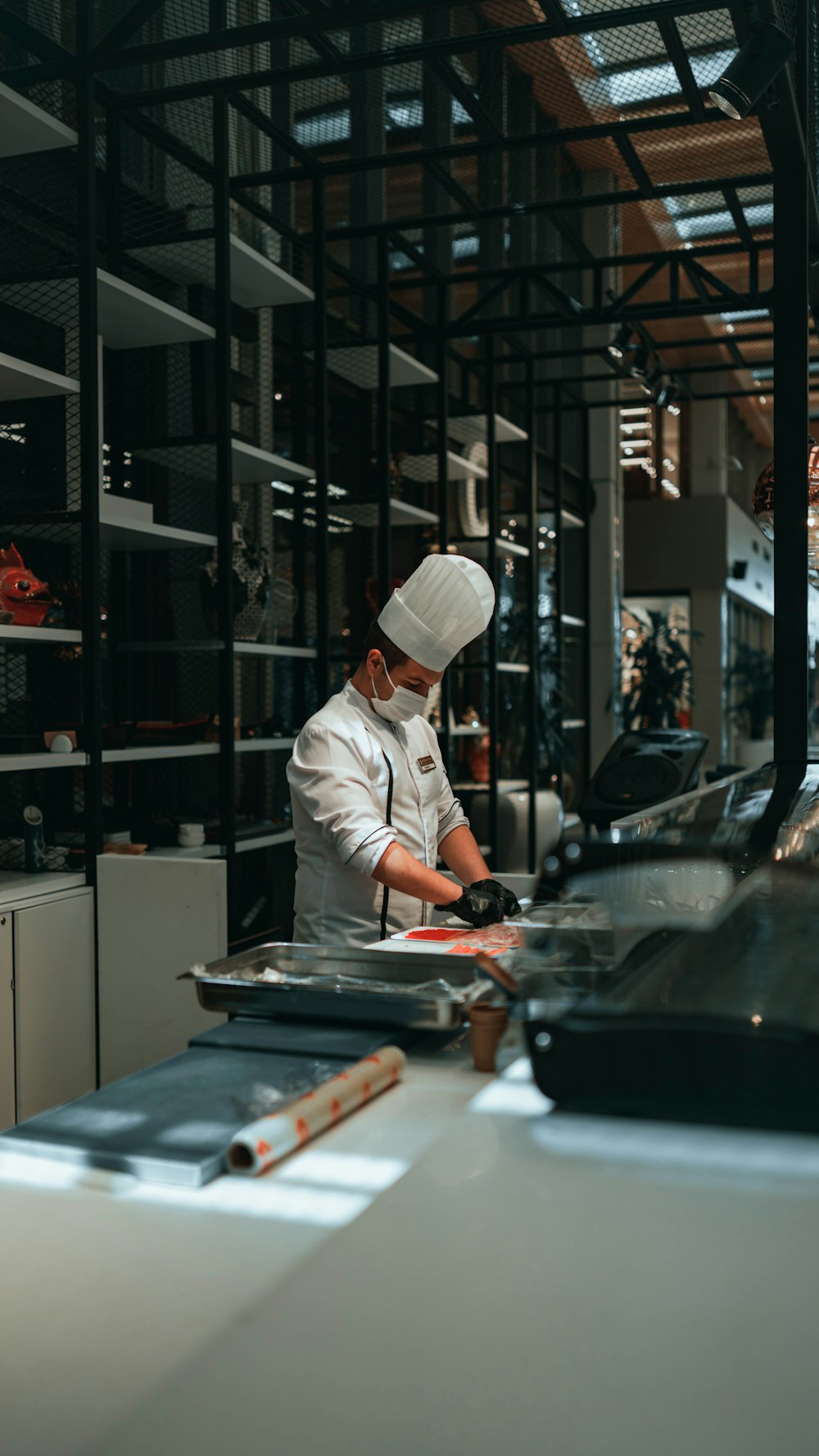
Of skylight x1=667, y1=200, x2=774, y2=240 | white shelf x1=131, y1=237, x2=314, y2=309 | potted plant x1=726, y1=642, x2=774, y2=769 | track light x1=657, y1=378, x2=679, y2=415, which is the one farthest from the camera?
potted plant x1=726, y1=642, x2=774, y2=769

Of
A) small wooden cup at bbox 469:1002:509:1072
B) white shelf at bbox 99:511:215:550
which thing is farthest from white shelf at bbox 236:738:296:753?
small wooden cup at bbox 469:1002:509:1072

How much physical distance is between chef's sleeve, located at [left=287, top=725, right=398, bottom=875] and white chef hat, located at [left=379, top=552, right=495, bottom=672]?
11.6 inches

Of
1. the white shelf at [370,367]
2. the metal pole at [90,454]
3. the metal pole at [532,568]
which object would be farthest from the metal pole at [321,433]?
the metal pole at [532,568]

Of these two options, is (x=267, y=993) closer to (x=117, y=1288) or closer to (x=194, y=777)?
(x=117, y=1288)

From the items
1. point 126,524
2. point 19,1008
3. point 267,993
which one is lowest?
point 19,1008

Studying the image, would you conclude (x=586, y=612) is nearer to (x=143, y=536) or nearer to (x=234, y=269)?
(x=234, y=269)

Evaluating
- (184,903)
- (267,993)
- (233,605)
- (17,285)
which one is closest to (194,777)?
(233,605)

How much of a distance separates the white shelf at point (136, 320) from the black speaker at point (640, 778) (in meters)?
2.05

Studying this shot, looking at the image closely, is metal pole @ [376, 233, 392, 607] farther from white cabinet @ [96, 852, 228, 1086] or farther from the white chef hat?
the white chef hat

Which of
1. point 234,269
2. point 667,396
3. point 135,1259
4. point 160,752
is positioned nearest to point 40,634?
point 160,752

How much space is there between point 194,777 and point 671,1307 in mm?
3859

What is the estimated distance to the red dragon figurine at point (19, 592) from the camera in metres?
3.33

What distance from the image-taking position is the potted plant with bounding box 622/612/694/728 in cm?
1206

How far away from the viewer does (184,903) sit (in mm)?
3496
